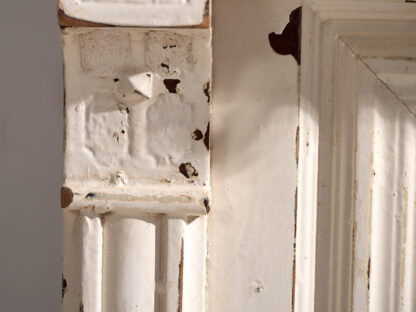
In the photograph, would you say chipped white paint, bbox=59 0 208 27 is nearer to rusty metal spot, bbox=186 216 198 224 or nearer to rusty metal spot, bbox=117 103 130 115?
rusty metal spot, bbox=117 103 130 115

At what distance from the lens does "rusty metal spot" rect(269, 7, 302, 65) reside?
74 cm

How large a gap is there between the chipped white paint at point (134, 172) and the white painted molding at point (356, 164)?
0.52 ft

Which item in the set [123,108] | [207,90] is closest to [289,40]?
[207,90]

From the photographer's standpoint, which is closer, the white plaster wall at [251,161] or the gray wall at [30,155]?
the white plaster wall at [251,161]

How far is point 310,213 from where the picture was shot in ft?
2.47

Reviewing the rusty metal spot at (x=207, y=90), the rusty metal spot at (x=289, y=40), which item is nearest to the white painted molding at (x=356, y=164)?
the rusty metal spot at (x=289, y=40)

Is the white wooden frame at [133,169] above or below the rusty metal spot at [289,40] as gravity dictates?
below

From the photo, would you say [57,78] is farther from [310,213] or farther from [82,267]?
[310,213]

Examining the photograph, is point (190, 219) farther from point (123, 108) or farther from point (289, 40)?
point (289, 40)

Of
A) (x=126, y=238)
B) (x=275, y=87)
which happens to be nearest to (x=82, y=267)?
(x=126, y=238)

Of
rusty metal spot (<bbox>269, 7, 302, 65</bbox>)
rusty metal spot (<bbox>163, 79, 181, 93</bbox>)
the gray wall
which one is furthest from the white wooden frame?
the gray wall

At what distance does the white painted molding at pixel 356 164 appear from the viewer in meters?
0.74

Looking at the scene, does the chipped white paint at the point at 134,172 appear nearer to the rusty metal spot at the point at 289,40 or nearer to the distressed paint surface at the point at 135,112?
the distressed paint surface at the point at 135,112

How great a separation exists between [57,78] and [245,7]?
411 millimetres
